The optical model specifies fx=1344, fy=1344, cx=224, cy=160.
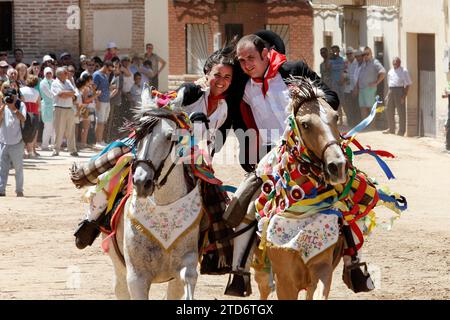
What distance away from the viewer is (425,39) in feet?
106

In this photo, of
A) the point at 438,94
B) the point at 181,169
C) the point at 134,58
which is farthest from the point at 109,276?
the point at 134,58

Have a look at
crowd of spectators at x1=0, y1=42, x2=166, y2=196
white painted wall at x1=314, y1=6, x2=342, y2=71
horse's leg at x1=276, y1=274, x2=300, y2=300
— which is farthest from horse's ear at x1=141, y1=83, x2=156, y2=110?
white painted wall at x1=314, y1=6, x2=342, y2=71

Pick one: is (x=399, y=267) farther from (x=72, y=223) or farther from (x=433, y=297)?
(x=72, y=223)

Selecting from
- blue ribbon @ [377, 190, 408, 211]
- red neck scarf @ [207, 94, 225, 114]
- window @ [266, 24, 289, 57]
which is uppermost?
window @ [266, 24, 289, 57]

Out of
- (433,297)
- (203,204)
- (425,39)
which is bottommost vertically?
(433,297)

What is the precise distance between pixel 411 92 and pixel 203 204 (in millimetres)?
22855

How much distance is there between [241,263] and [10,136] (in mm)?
10674

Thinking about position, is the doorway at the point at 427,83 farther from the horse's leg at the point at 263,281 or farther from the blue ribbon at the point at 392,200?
the horse's leg at the point at 263,281

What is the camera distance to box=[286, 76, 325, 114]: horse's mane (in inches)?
383

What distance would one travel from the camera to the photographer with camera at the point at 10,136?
20562 millimetres

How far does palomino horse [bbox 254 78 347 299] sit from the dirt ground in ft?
7.61

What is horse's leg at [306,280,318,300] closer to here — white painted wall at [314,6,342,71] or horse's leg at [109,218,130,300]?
horse's leg at [109,218,130,300]

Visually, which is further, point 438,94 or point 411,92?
point 411,92

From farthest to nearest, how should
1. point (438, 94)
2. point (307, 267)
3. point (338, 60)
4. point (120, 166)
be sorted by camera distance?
point (338, 60)
point (438, 94)
point (120, 166)
point (307, 267)
